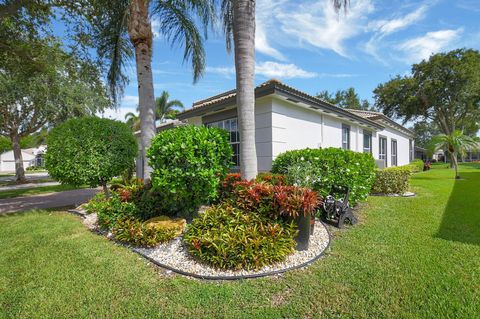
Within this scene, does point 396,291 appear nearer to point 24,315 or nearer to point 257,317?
point 257,317

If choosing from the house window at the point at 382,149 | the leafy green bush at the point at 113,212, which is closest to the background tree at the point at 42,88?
the leafy green bush at the point at 113,212

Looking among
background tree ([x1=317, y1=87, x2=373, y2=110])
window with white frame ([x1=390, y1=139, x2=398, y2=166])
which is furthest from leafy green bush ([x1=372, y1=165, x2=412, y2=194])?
background tree ([x1=317, y1=87, x2=373, y2=110])

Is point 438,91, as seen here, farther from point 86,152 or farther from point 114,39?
point 86,152

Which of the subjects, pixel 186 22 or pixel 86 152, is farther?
pixel 186 22

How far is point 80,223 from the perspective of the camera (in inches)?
246

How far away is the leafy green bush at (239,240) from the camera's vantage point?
3578mm

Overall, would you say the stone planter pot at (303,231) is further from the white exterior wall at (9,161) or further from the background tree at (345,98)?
the white exterior wall at (9,161)

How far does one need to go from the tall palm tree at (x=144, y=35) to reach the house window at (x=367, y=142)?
10.9 metres

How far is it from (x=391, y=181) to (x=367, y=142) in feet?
21.6

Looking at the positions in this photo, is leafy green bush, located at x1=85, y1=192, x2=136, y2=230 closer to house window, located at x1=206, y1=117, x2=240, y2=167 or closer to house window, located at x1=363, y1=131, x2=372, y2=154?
house window, located at x1=206, y1=117, x2=240, y2=167

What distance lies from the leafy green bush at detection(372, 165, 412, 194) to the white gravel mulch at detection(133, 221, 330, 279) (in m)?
5.77

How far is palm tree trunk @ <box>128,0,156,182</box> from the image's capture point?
22.3 ft

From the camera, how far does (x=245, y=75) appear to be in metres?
5.49

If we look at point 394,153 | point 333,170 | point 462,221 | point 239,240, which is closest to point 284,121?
point 333,170
